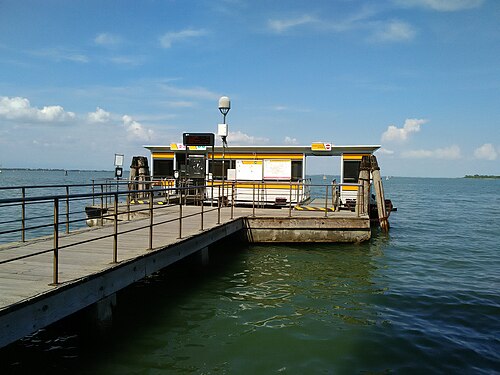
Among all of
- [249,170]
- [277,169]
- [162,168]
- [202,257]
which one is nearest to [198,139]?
[202,257]

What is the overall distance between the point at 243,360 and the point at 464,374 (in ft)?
9.48

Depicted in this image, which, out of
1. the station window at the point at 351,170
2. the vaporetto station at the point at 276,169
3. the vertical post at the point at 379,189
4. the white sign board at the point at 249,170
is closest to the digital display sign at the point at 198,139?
the vaporetto station at the point at 276,169

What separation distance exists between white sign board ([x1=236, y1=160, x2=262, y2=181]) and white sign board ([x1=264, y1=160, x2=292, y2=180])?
317mm

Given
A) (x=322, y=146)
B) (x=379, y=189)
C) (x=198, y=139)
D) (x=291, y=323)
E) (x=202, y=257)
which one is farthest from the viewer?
(x=322, y=146)

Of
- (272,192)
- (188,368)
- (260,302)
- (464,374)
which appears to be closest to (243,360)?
(188,368)

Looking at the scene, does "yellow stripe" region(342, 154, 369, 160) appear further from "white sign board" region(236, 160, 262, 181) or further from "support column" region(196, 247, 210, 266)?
"support column" region(196, 247, 210, 266)

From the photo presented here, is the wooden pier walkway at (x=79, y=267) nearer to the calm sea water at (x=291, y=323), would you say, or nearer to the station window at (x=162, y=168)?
the calm sea water at (x=291, y=323)

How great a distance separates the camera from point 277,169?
1777cm

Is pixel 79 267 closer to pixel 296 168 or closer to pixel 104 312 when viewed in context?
pixel 104 312

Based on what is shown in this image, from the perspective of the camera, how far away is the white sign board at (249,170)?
18.0 m

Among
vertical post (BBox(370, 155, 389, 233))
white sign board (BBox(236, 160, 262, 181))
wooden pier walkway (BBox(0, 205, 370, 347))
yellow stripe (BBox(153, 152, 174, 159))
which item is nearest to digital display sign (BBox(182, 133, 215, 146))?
wooden pier walkway (BBox(0, 205, 370, 347))

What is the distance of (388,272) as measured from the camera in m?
10.4

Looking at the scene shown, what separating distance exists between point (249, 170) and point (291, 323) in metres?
11.8

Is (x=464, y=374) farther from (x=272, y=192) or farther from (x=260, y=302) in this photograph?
(x=272, y=192)
